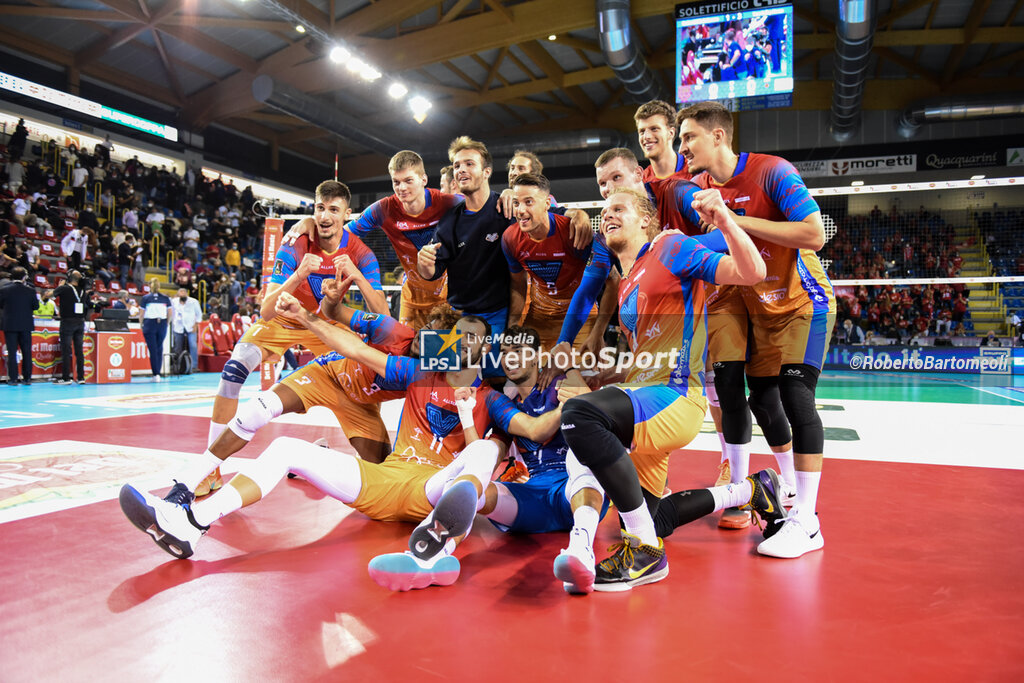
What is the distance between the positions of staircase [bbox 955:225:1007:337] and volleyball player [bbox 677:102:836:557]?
Answer: 17185 mm

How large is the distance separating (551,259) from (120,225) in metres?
17.9

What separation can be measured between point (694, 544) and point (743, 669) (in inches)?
48.0

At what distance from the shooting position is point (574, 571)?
2104 millimetres

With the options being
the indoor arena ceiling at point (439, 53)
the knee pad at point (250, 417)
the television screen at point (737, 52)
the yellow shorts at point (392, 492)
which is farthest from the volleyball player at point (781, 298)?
the indoor arena ceiling at point (439, 53)

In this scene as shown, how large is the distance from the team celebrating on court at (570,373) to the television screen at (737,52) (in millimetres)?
7393

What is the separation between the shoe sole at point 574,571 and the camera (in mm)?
2100

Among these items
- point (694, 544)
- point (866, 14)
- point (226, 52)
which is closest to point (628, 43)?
point (866, 14)

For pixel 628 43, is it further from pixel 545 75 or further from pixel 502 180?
pixel 502 180

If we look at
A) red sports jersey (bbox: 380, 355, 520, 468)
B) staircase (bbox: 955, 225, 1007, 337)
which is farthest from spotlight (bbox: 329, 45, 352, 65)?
staircase (bbox: 955, 225, 1007, 337)

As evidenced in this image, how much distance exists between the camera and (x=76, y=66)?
16.5 metres

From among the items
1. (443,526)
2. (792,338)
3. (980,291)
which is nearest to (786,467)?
(792,338)

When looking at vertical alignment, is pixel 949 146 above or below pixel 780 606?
above

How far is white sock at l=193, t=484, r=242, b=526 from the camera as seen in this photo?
239 centimetres

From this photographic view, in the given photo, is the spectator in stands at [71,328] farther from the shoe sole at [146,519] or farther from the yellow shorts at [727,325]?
the yellow shorts at [727,325]
